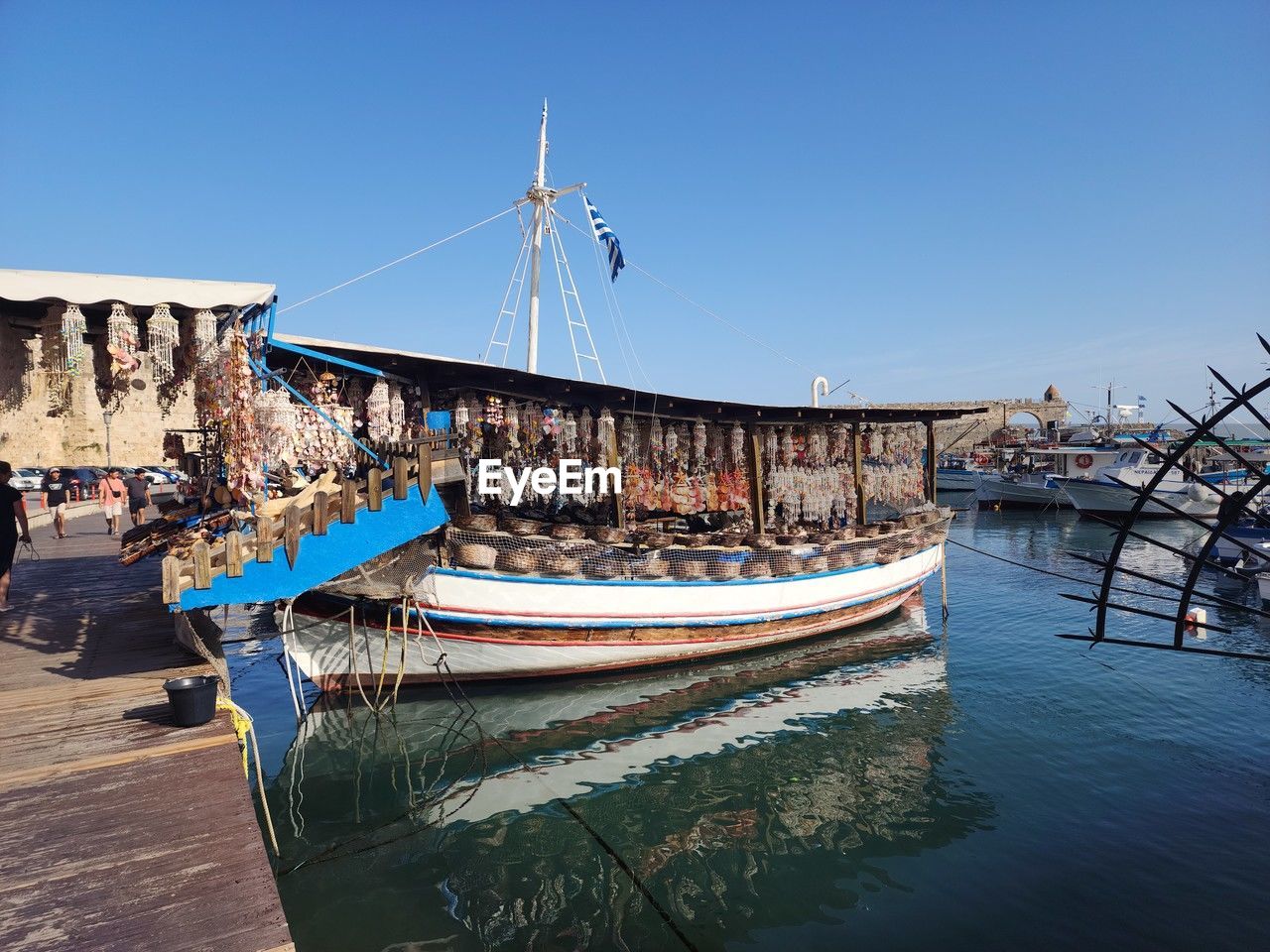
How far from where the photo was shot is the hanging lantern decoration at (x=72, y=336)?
6.85 meters

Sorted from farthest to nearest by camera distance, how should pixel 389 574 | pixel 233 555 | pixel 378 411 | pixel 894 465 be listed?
pixel 894 465 < pixel 378 411 < pixel 389 574 < pixel 233 555

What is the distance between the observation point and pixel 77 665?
23.9 ft

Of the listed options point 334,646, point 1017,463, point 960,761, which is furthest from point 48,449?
point 1017,463

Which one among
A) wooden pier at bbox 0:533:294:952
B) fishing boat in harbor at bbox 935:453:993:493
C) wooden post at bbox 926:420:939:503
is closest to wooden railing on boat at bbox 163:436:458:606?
wooden pier at bbox 0:533:294:952

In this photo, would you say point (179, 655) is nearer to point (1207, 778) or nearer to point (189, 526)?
point (189, 526)

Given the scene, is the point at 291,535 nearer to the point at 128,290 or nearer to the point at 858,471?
the point at 128,290

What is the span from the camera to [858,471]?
15.5m

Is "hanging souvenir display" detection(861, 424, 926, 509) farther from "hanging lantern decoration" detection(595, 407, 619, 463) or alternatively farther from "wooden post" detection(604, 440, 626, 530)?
"hanging lantern decoration" detection(595, 407, 619, 463)

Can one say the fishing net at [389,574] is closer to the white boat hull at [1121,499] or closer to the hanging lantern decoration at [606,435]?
the hanging lantern decoration at [606,435]

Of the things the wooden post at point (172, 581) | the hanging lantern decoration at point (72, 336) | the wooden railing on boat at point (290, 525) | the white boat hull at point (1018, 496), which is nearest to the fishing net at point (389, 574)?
the wooden railing on boat at point (290, 525)

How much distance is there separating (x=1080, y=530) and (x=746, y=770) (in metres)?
33.1

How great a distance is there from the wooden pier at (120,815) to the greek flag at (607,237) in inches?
410

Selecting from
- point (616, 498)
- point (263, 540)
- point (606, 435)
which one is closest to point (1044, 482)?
point (616, 498)

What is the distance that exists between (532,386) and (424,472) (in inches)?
126
